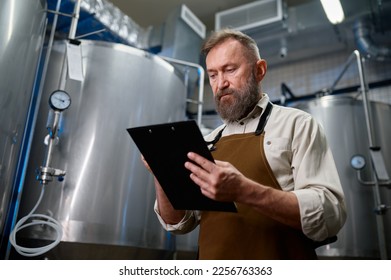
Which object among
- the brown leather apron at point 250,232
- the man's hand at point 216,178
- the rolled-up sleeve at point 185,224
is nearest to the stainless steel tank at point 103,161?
the rolled-up sleeve at point 185,224

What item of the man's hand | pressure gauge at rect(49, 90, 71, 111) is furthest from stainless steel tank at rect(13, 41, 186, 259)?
the man's hand

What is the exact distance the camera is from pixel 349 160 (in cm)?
271

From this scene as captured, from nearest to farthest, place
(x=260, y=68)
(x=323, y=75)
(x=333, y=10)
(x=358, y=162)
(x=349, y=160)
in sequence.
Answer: (x=260, y=68)
(x=358, y=162)
(x=349, y=160)
(x=333, y=10)
(x=323, y=75)

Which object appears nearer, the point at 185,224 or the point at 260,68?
the point at 185,224

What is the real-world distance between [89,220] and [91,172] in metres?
0.26

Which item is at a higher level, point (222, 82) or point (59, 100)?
point (59, 100)

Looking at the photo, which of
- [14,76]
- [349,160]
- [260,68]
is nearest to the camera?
[260,68]

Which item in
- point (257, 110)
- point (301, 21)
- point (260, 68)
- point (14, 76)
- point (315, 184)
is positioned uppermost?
point (301, 21)

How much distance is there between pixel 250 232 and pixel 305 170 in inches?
9.2

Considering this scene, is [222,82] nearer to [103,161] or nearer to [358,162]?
[103,161]

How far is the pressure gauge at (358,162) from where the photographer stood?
8.41 feet

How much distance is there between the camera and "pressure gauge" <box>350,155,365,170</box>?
8.41 ft

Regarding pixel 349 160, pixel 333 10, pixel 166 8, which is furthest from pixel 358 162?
pixel 166 8
